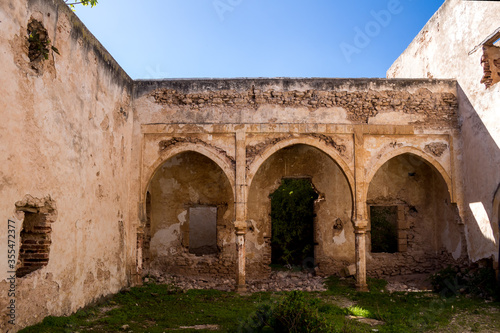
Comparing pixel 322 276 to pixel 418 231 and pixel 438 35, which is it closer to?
pixel 418 231

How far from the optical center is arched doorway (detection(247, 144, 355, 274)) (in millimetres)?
11375

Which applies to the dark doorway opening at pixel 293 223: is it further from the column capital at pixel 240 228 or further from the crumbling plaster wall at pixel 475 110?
the crumbling plaster wall at pixel 475 110

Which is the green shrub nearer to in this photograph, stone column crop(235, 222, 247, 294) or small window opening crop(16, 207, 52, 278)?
small window opening crop(16, 207, 52, 278)

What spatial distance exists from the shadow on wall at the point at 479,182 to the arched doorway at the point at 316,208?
290 cm

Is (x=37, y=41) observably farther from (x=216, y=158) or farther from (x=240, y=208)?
(x=240, y=208)

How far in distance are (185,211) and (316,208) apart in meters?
3.59

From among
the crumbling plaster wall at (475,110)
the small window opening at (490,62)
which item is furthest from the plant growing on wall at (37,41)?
the small window opening at (490,62)

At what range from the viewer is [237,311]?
7.50 metres

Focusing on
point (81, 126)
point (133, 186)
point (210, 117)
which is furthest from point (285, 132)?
point (81, 126)

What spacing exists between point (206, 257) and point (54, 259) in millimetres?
5656

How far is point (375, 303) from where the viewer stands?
8203mm

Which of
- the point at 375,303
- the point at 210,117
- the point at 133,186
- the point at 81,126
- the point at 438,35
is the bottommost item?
the point at 375,303

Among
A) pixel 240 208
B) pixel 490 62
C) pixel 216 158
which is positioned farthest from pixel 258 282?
pixel 490 62

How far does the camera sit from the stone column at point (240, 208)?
9.57 meters
